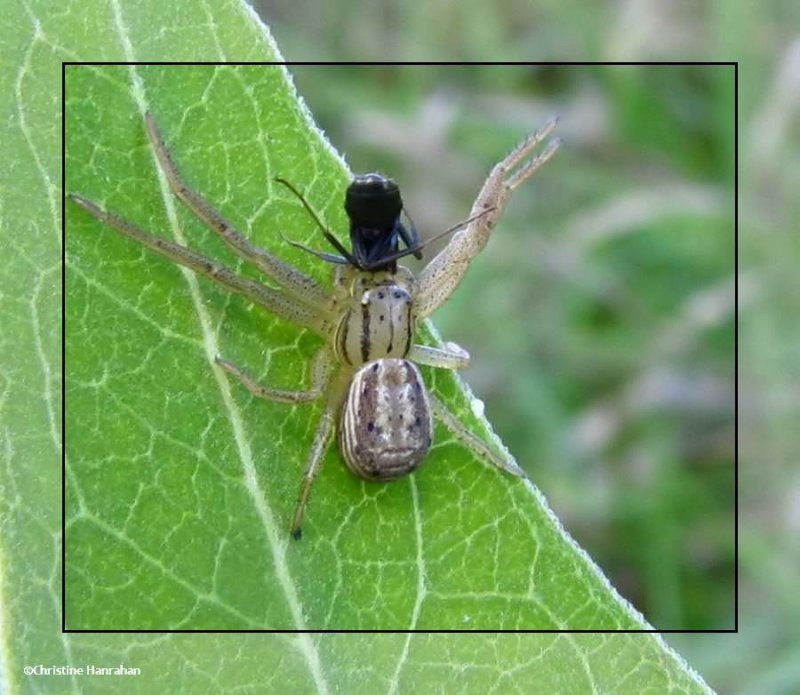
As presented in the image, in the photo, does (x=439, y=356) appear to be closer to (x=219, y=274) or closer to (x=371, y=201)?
(x=371, y=201)

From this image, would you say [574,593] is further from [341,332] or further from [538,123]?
[538,123]

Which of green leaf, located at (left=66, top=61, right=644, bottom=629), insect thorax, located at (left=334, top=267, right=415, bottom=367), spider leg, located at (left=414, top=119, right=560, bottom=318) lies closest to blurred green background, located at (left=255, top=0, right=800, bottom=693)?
spider leg, located at (left=414, top=119, right=560, bottom=318)

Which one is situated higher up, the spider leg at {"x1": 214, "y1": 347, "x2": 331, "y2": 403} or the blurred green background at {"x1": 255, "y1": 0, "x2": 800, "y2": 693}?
the blurred green background at {"x1": 255, "y1": 0, "x2": 800, "y2": 693}

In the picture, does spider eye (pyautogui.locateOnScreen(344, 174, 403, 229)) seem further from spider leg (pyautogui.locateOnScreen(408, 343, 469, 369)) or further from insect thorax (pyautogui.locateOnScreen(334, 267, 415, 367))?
spider leg (pyautogui.locateOnScreen(408, 343, 469, 369))

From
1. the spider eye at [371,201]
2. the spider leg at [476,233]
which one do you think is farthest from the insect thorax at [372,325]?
the spider eye at [371,201]

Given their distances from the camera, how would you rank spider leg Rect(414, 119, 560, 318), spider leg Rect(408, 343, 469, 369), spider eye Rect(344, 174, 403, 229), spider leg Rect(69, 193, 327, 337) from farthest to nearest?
spider leg Rect(414, 119, 560, 318) → spider leg Rect(408, 343, 469, 369) → spider eye Rect(344, 174, 403, 229) → spider leg Rect(69, 193, 327, 337)

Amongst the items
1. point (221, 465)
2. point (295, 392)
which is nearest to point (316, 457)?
point (295, 392)

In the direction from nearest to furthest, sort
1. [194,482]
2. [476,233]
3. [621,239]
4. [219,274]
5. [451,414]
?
[194,482] < [219,274] < [451,414] < [476,233] < [621,239]
